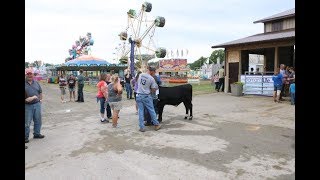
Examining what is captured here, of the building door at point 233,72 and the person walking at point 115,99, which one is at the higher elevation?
the building door at point 233,72

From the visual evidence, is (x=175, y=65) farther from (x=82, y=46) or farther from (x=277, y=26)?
(x=277, y=26)

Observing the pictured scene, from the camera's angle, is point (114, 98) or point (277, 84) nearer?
point (114, 98)

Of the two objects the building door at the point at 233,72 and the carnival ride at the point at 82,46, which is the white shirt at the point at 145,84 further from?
the carnival ride at the point at 82,46

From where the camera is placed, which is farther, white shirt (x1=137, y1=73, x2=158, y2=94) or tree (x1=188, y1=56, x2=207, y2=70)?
tree (x1=188, y1=56, x2=207, y2=70)

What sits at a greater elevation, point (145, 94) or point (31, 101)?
point (145, 94)

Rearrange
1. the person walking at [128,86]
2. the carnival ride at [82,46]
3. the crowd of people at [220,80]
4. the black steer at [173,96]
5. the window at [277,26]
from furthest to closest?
the carnival ride at [82,46]
the window at [277,26]
the crowd of people at [220,80]
the person walking at [128,86]
the black steer at [173,96]

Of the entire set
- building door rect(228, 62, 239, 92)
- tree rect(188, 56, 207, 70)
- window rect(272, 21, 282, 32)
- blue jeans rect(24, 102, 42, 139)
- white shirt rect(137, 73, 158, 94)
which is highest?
tree rect(188, 56, 207, 70)

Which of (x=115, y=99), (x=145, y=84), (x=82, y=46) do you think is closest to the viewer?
(x=145, y=84)

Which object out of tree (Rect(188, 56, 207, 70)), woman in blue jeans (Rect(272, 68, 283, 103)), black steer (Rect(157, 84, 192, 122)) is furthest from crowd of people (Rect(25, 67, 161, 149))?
tree (Rect(188, 56, 207, 70))

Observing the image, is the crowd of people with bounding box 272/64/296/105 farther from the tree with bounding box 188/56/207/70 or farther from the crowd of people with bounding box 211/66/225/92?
the tree with bounding box 188/56/207/70

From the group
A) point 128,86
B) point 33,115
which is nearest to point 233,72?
point 128,86

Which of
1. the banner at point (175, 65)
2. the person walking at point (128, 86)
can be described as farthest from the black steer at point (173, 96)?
the banner at point (175, 65)

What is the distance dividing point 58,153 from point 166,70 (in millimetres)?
50867
